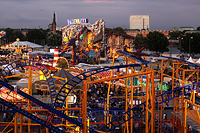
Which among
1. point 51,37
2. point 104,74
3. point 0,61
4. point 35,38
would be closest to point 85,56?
point 0,61

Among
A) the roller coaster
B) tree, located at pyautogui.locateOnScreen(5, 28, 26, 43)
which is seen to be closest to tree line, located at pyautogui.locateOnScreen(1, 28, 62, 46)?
tree, located at pyautogui.locateOnScreen(5, 28, 26, 43)

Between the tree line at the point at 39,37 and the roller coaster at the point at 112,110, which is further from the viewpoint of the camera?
the tree line at the point at 39,37

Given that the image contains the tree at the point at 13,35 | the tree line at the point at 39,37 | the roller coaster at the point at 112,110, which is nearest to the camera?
the roller coaster at the point at 112,110

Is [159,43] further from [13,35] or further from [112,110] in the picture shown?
[13,35]

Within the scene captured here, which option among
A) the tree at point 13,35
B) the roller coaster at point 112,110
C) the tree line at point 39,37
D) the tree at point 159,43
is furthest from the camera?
the tree at point 13,35

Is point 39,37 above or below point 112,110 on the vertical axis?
above

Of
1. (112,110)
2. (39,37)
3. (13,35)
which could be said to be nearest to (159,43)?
(39,37)

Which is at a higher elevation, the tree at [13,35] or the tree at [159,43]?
the tree at [13,35]

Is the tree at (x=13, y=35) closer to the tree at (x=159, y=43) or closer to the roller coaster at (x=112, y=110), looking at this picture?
the tree at (x=159, y=43)

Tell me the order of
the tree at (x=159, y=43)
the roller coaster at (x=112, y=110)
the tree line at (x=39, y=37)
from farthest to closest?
the tree line at (x=39, y=37) → the tree at (x=159, y=43) → the roller coaster at (x=112, y=110)

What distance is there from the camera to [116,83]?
2270cm

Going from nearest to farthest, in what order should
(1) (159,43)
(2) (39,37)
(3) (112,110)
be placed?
(3) (112,110), (1) (159,43), (2) (39,37)

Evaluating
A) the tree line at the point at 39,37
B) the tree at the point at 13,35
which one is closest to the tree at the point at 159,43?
the tree line at the point at 39,37

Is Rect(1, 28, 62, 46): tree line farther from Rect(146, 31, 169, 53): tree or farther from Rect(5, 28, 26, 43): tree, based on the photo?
Rect(146, 31, 169, 53): tree
